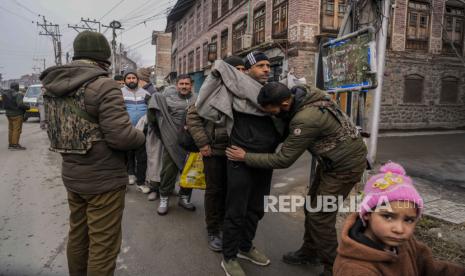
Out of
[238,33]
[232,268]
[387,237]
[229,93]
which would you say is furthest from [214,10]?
[387,237]

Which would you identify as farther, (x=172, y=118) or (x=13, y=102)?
(x=13, y=102)

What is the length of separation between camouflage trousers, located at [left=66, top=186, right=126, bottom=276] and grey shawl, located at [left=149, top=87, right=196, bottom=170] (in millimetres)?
2054

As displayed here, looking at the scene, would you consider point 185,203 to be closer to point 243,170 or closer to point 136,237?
point 136,237

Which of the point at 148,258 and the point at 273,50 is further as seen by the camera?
the point at 273,50

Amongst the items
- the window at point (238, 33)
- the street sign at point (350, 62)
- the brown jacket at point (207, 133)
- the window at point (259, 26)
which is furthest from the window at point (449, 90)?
the brown jacket at point (207, 133)

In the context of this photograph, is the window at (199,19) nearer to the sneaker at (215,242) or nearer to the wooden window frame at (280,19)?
the wooden window frame at (280,19)

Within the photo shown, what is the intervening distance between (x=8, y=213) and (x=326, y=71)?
4760mm

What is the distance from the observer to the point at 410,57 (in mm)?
14938

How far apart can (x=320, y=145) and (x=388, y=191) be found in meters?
1.06

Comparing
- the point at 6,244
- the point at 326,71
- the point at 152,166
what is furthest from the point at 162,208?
the point at 326,71

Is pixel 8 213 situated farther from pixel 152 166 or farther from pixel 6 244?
pixel 152 166

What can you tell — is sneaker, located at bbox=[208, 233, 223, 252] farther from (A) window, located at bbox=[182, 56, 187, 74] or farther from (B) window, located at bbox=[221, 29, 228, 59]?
(A) window, located at bbox=[182, 56, 187, 74]

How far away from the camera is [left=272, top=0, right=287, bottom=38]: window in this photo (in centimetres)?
1387

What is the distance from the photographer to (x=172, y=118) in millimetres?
4566
